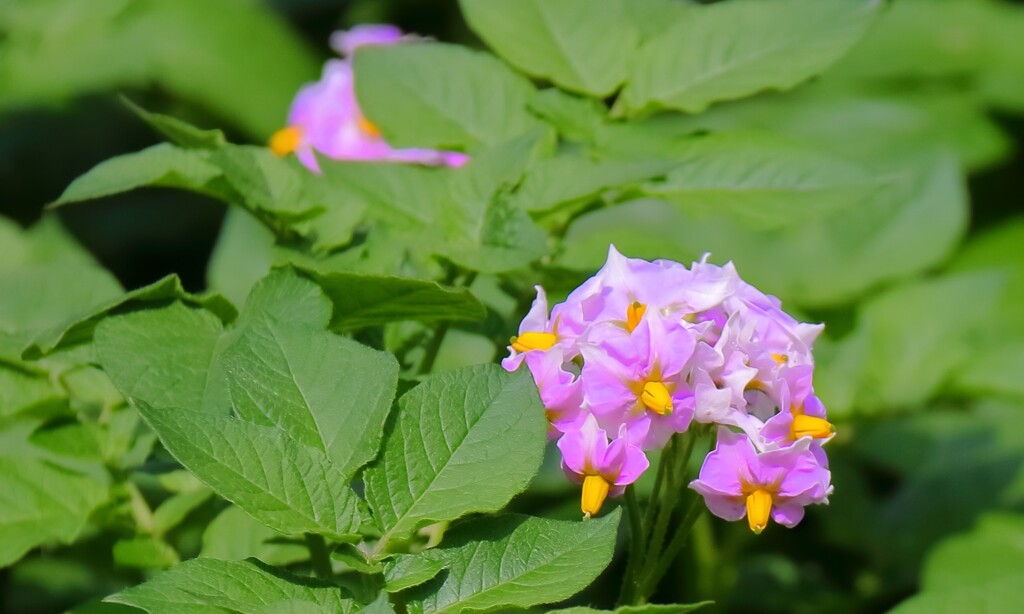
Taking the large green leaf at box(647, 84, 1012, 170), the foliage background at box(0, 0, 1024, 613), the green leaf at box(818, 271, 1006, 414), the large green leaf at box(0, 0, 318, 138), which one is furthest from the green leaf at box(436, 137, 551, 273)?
the large green leaf at box(647, 84, 1012, 170)

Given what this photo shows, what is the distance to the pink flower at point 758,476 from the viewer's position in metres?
0.79

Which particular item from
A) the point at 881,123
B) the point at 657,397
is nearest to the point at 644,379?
the point at 657,397

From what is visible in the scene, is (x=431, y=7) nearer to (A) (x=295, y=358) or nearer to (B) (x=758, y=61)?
(B) (x=758, y=61)

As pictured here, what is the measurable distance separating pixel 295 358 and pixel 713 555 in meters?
0.94

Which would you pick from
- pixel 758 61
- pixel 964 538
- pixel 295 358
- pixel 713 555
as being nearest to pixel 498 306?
pixel 758 61

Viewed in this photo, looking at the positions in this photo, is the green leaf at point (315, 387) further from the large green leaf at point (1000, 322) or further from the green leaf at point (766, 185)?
the large green leaf at point (1000, 322)

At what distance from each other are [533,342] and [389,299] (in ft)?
0.36

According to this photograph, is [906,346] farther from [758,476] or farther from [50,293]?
[50,293]

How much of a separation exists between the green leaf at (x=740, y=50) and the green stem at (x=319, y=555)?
1.59 ft

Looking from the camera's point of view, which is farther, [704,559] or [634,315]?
[704,559]

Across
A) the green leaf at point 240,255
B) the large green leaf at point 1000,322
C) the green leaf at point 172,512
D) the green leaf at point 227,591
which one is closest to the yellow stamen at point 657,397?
the green leaf at point 227,591

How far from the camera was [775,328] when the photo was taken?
83cm

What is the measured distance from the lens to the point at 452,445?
77 cm

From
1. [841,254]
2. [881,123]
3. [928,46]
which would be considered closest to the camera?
[841,254]
